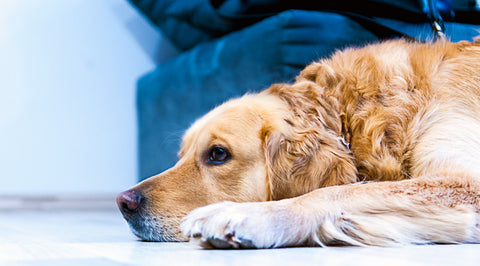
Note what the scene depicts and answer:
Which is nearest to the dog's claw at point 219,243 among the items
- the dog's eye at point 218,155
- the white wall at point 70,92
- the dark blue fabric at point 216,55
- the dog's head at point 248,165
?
the dog's head at point 248,165

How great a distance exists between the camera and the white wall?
3.53 m

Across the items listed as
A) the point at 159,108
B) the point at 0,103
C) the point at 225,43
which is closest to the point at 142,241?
the point at 225,43

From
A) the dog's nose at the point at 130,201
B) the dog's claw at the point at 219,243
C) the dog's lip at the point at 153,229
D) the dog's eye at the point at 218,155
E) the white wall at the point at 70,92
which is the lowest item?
the white wall at the point at 70,92

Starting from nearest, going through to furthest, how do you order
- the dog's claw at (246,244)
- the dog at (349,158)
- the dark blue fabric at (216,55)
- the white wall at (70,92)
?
the dog's claw at (246,244), the dog at (349,158), the dark blue fabric at (216,55), the white wall at (70,92)

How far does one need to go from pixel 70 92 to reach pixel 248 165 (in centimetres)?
251

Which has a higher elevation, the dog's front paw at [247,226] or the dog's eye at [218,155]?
the dog's front paw at [247,226]

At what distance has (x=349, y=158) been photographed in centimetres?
147

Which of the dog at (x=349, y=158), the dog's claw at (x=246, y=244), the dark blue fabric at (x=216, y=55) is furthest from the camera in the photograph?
the dark blue fabric at (x=216, y=55)

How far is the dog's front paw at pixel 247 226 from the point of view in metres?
1.07

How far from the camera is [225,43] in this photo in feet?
8.42

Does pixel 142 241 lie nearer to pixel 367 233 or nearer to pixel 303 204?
pixel 303 204

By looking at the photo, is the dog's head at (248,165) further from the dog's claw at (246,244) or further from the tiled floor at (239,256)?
the dog's claw at (246,244)

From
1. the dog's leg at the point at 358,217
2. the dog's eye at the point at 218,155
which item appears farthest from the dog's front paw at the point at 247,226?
the dog's eye at the point at 218,155

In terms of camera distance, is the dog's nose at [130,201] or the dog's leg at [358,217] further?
the dog's nose at [130,201]
